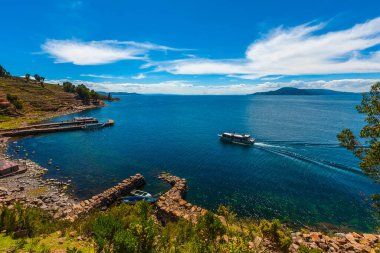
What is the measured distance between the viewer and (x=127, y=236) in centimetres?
1241

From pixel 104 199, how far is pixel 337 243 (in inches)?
1279

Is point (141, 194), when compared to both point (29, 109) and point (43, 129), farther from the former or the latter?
point (29, 109)

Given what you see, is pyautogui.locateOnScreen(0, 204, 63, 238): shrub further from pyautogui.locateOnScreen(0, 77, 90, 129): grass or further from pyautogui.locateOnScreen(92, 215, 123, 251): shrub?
pyautogui.locateOnScreen(0, 77, 90, 129): grass

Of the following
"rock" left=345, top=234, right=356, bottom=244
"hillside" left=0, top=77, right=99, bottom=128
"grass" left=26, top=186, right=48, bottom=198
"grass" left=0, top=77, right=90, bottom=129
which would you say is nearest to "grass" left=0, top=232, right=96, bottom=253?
"grass" left=26, top=186, right=48, bottom=198

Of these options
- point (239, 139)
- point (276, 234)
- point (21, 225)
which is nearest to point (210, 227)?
point (276, 234)

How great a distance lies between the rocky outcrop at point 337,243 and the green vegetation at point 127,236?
163 inches

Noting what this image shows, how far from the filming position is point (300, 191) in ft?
136

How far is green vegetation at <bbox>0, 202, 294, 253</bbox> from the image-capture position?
45.4ft

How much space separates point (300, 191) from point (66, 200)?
145 ft

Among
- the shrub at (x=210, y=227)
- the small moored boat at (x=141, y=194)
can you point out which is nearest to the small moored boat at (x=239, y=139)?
the small moored boat at (x=141, y=194)

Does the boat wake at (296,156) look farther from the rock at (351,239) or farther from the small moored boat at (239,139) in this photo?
the rock at (351,239)

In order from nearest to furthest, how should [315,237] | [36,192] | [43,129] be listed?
[315,237] → [36,192] → [43,129]

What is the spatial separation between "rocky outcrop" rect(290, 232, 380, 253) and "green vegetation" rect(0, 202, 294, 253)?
13.6ft

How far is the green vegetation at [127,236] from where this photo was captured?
13.9 metres
